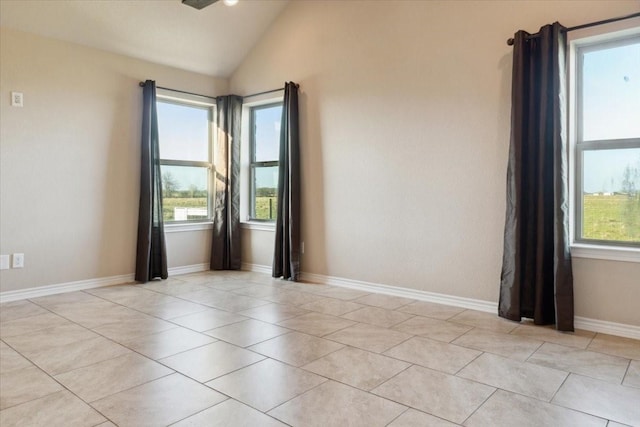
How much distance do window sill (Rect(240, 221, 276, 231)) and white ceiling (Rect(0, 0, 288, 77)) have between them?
2022 millimetres

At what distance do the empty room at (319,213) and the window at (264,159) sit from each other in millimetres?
33

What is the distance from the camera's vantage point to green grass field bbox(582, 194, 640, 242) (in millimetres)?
3229

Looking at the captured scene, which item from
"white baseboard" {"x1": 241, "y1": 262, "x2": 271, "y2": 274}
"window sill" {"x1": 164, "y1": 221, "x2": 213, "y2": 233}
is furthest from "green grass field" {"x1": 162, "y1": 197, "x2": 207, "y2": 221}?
"white baseboard" {"x1": 241, "y1": 262, "x2": 271, "y2": 274}

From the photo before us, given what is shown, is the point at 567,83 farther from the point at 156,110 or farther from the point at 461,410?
the point at 156,110

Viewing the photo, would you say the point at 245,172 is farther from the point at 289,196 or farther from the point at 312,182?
the point at 312,182

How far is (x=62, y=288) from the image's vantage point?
4.46m

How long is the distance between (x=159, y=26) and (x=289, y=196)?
2325 millimetres

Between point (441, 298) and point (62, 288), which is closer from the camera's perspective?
point (441, 298)

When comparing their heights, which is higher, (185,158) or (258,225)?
(185,158)

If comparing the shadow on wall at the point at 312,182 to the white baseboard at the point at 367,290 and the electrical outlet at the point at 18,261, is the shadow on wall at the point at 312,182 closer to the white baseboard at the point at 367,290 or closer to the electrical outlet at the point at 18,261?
the white baseboard at the point at 367,290

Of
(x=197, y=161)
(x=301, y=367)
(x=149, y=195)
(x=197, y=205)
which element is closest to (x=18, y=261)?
(x=149, y=195)

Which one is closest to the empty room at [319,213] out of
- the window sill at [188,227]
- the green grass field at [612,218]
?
the green grass field at [612,218]

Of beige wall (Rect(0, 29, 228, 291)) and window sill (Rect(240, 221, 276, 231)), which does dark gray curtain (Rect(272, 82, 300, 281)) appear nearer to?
window sill (Rect(240, 221, 276, 231))

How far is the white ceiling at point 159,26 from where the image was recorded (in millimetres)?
4098
